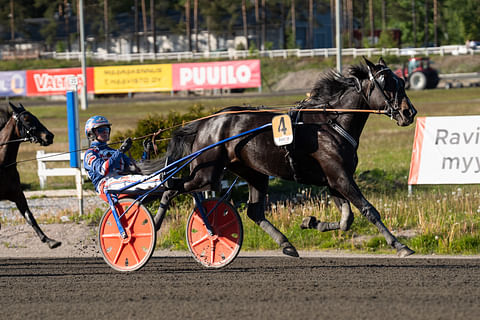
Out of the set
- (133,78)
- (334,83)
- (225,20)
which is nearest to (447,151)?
(334,83)

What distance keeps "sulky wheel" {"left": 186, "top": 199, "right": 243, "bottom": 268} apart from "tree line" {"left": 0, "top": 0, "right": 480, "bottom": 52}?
5598 cm

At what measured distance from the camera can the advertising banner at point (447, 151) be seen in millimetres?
10578

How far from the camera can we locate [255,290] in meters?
6.42

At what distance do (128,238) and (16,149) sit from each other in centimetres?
250

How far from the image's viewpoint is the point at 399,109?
301 inches

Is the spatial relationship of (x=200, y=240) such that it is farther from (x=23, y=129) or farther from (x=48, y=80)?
(x=48, y=80)

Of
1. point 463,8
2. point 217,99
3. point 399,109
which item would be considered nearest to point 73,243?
point 399,109

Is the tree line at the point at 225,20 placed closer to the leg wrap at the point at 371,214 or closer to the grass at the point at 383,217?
the grass at the point at 383,217

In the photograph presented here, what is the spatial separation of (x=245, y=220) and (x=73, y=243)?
224 cm

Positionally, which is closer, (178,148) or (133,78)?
(178,148)

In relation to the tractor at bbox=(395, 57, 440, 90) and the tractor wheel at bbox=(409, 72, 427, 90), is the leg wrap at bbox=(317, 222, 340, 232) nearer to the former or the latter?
the tractor at bbox=(395, 57, 440, 90)

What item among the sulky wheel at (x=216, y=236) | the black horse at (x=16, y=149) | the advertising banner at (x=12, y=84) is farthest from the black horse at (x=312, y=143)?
the advertising banner at (x=12, y=84)

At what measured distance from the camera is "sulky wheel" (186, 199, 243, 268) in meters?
7.80

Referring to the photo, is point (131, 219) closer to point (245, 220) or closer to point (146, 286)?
point (146, 286)
